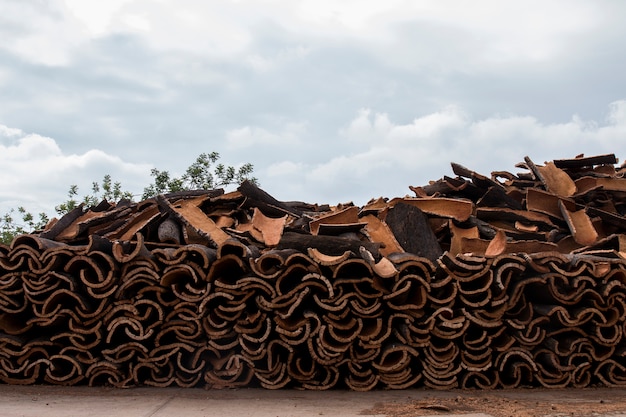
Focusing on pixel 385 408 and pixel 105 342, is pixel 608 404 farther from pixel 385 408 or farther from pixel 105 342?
pixel 105 342

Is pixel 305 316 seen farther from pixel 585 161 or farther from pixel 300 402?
pixel 585 161

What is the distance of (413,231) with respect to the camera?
193 inches

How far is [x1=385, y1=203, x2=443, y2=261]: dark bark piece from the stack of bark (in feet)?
1.69

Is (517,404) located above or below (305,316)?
below

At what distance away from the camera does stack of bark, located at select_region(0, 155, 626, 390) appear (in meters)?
3.99

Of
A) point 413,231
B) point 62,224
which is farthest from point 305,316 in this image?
point 62,224

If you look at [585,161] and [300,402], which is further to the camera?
[585,161]

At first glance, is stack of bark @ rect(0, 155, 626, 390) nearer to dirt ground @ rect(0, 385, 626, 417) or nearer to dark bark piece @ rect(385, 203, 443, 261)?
dirt ground @ rect(0, 385, 626, 417)

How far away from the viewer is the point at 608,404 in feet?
12.5

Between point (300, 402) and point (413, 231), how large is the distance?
6.09 ft

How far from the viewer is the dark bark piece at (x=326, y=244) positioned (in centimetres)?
416

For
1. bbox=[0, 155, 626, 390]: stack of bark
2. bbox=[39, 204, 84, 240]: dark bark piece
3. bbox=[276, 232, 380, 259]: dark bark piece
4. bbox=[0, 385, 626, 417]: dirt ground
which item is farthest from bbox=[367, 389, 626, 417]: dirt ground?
bbox=[39, 204, 84, 240]: dark bark piece

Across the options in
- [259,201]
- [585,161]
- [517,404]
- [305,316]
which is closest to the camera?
[517,404]

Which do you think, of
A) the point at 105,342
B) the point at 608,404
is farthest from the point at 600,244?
the point at 105,342
